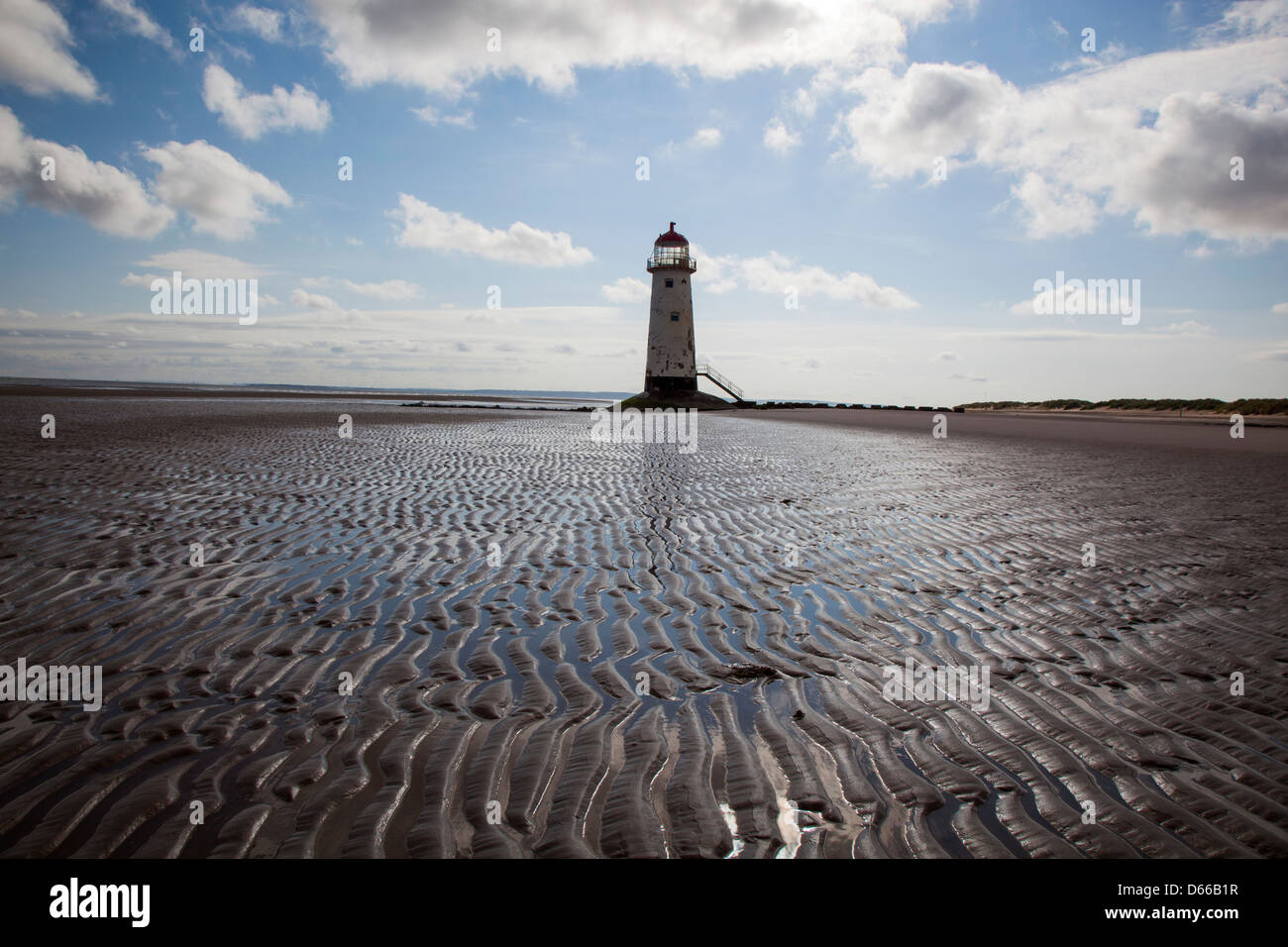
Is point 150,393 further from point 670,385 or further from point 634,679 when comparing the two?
point 634,679

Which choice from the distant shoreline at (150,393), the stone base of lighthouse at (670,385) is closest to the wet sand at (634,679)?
the stone base of lighthouse at (670,385)

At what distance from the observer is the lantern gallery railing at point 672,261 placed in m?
51.4

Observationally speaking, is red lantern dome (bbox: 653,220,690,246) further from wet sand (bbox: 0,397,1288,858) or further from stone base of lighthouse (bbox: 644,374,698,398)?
wet sand (bbox: 0,397,1288,858)

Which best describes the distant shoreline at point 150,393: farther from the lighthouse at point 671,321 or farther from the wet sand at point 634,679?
the wet sand at point 634,679

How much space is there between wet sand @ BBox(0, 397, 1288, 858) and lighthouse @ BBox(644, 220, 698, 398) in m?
42.4

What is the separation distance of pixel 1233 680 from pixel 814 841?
12.2 ft

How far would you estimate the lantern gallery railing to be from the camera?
51.4m

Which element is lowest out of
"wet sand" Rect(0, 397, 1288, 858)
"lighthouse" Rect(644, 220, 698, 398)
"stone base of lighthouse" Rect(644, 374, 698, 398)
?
"wet sand" Rect(0, 397, 1288, 858)

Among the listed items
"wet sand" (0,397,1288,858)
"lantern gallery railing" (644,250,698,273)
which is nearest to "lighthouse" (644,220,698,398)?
"lantern gallery railing" (644,250,698,273)

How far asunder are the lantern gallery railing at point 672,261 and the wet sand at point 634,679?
142 feet

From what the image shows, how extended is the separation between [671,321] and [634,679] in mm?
49593
